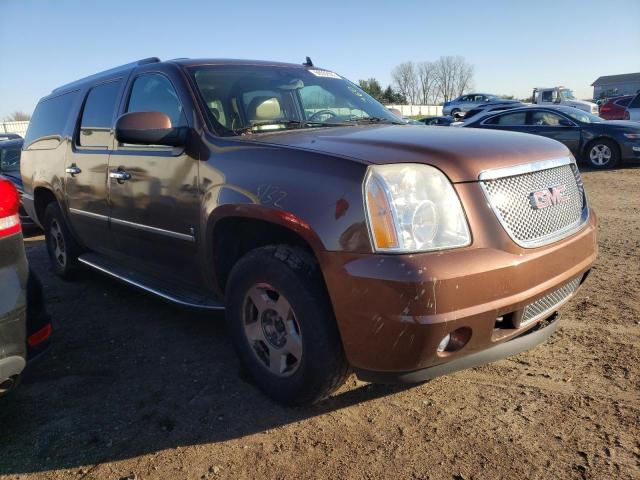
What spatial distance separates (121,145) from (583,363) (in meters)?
3.43

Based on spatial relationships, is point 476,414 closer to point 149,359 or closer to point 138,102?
point 149,359

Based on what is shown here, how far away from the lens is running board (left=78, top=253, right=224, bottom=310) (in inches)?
128

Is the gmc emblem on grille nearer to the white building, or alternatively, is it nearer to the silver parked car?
the silver parked car

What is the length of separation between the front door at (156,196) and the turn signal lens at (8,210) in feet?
2.85

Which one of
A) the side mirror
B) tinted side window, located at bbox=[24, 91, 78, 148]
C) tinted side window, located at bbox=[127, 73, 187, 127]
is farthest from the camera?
tinted side window, located at bbox=[24, 91, 78, 148]

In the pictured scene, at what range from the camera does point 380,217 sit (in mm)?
2188

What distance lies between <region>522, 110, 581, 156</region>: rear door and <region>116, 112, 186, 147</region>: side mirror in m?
10.4

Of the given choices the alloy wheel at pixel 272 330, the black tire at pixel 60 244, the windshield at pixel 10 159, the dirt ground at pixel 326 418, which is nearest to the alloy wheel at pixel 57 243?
the black tire at pixel 60 244

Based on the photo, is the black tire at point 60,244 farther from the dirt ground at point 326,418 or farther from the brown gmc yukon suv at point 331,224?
the dirt ground at point 326,418

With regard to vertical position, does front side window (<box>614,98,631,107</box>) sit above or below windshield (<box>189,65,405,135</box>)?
below

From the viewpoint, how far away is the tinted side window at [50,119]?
4836mm

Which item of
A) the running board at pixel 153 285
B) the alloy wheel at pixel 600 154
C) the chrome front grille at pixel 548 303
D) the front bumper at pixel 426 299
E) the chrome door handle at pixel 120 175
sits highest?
the chrome door handle at pixel 120 175

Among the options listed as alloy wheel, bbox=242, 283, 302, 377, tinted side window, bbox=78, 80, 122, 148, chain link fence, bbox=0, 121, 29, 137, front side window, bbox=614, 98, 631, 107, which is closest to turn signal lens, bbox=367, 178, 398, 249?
alloy wheel, bbox=242, 283, 302, 377

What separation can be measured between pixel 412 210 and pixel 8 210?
1979mm
